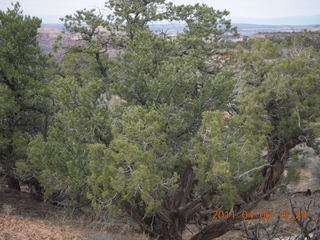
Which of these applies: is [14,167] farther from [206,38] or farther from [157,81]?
[206,38]

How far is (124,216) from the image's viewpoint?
10.8 m

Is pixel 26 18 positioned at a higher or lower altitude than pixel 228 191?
higher

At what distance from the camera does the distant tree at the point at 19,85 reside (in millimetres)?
11422

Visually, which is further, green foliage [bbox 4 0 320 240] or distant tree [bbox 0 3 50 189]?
distant tree [bbox 0 3 50 189]

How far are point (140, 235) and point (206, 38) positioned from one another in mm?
8655

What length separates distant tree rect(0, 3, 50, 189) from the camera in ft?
37.5

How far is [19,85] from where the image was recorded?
11703 millimetres

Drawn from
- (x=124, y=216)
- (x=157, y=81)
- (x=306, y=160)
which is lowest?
(x=306, y=160)

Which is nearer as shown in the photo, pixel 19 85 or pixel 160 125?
pixel 160 125

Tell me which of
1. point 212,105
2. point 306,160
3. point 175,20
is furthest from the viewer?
point 306,160

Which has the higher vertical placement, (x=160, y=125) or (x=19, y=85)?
(x=19, y=85)

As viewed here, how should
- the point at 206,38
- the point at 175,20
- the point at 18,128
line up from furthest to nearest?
the point at 175,20, the point at 206,38, the point at 18,128

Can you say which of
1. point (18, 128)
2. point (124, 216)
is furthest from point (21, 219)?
point (18, 128)

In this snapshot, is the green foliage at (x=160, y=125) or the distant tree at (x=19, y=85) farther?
the distant tree at (x=19, y=85)
